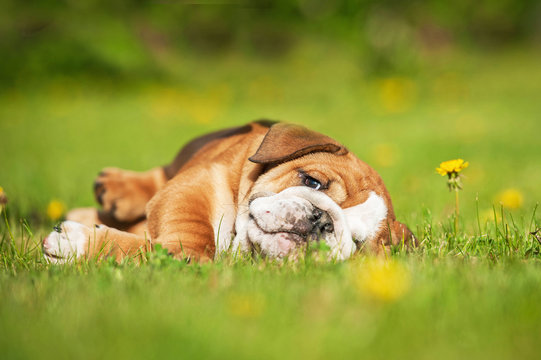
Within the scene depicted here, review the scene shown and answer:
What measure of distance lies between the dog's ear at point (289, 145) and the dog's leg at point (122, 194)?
4.45 ft

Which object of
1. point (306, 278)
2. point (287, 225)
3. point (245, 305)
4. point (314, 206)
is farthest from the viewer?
point (314, 206)

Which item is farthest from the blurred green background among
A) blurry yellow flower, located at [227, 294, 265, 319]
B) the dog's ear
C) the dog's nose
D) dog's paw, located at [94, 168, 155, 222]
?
blurry yellow flower, located at [227, 294, 265, 319]

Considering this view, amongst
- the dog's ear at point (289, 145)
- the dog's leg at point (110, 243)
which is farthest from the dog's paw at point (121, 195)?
the dog's ear at point (289, 145)

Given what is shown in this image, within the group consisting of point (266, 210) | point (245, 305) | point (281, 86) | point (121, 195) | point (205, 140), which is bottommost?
point (245, 305)

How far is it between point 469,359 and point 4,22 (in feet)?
46.8

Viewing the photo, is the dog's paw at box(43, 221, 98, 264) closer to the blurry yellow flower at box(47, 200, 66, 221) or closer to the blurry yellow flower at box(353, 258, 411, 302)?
the blurry yellow flower at box(47, 200, 66, 221)

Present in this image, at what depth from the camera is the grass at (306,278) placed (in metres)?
1.63

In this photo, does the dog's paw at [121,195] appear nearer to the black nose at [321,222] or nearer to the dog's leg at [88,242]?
the dog's leg at [88,242]

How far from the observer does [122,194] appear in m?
4.07

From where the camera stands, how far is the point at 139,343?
159 centimetres

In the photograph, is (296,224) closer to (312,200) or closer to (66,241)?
(312,200)

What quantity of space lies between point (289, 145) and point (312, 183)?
245 millimetres

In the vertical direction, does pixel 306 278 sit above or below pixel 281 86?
below

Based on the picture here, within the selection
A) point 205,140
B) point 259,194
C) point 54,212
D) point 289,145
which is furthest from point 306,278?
point 54,212
